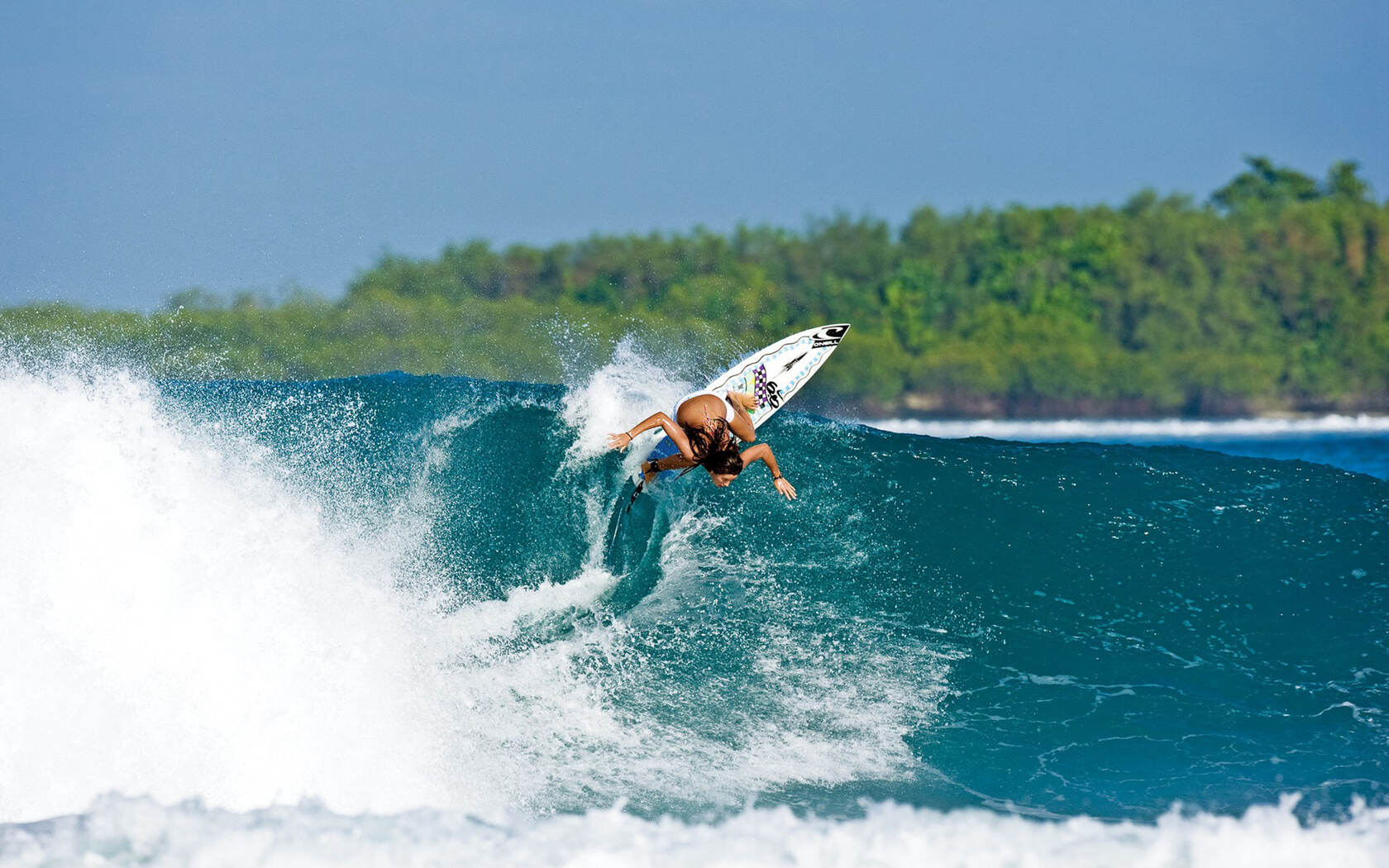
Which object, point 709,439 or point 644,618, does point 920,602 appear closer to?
point 644,618

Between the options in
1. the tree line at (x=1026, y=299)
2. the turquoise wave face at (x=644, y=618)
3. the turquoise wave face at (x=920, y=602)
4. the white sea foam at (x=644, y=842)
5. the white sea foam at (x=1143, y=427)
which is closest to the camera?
the white sea foam at (x=644, y=842)

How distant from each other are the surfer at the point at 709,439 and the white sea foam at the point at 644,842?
248cm

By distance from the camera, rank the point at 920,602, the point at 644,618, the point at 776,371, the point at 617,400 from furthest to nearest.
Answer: the point at 776,371 → the point at 617,400 → the point at 920,602 → the point at 644,618

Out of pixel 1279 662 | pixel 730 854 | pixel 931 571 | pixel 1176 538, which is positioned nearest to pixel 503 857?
pixel 730 854

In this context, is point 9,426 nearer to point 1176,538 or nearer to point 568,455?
point 568,455

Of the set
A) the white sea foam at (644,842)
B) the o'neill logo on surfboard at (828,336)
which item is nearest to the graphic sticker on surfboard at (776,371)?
the o'neill logo on surfboard at (828,336)

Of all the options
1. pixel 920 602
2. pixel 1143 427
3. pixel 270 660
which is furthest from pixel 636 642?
pixel 1143 427

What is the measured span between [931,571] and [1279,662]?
88.8 inches

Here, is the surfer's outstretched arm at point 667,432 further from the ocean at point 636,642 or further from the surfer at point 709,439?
the ocean at point 636,642

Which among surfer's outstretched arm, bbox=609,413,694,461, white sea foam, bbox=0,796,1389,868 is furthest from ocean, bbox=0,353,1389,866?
surfer's outstretched arm, bbox=609,413,694,461

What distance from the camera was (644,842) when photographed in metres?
4.83

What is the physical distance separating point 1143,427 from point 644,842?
5622cm

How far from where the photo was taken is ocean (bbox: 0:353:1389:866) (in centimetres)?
501

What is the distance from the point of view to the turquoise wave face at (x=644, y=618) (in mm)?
6410
